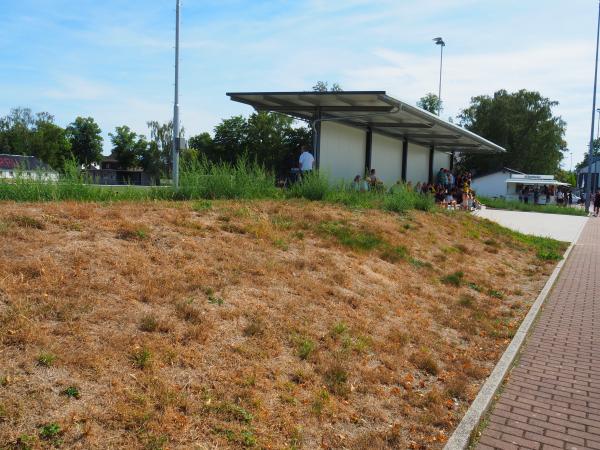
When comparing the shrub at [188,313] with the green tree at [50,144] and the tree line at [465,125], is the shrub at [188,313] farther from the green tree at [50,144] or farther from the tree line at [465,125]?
the green tree at [50,144]

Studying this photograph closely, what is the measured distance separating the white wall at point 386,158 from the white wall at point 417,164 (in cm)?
184

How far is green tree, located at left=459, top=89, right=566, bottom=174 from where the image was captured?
72.6 metres

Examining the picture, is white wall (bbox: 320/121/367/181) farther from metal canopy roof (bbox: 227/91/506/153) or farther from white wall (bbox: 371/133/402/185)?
white wall (bbox: 371/133/402/185)

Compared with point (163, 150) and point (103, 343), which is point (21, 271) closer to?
point (103, 343)

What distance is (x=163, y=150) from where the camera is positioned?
58.5 m

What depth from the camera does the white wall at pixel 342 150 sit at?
18297 mm

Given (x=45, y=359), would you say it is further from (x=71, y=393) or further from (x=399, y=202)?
(x=399, y=202)

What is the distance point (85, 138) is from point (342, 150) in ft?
192

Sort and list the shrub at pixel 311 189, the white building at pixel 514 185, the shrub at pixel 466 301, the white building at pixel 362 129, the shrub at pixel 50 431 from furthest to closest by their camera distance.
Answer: the white building at pixel 514 185, the white building at pixel 362 129, the shrub at pixel 311 189, the shrub at pixel 466 301, the shrub at pixel 50 431

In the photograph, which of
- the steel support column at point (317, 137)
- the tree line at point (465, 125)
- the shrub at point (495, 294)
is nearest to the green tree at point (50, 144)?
the tree line at point (465, 125)

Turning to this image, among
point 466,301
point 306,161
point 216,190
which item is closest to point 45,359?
point 466,301

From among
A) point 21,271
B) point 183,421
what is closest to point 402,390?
point 183,421

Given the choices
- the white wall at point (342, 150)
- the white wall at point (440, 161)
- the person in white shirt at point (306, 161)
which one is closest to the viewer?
the person in white shirt at point (306, 161)

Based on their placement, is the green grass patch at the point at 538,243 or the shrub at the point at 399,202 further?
the green grass patch at the point at 538,243
